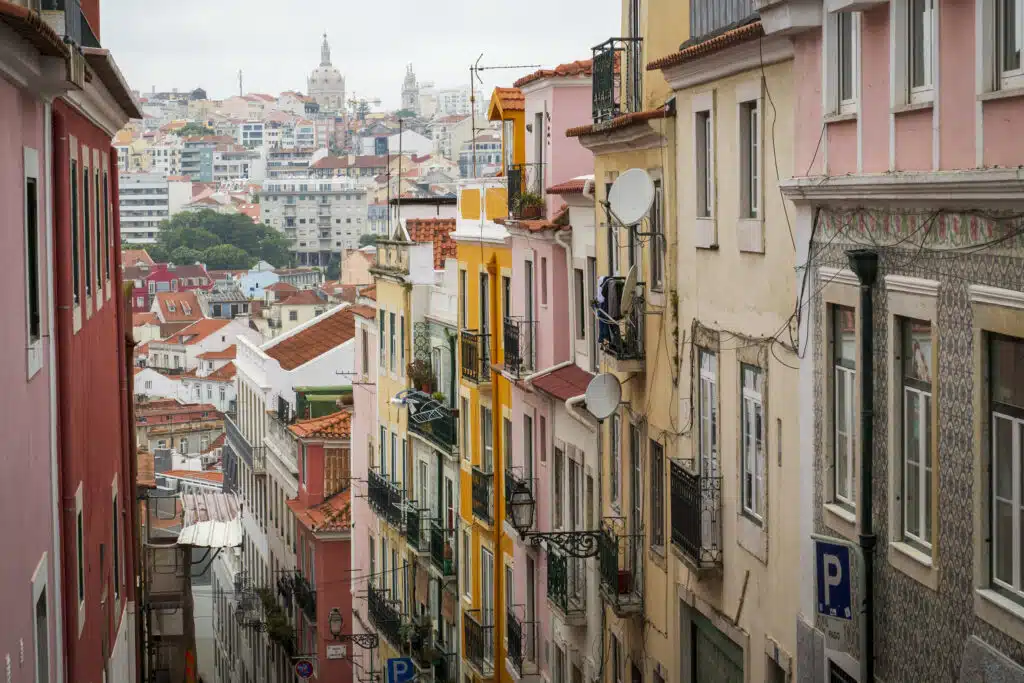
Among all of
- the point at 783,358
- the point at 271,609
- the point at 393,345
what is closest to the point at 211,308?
the point at 271,609

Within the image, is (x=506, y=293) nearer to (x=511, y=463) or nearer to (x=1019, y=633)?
(x=511, y=463)

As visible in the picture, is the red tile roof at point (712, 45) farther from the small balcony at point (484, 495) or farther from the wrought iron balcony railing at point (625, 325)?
the small balcony at point (484, 495)

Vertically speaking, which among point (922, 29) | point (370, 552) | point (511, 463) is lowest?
point (370, 552)

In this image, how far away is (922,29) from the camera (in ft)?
38.3

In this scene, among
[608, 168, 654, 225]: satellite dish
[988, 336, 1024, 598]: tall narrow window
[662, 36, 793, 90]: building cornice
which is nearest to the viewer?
[988, 336, 1024, 598]: tall narrow window

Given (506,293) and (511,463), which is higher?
(506,293)

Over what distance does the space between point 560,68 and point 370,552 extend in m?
19.4

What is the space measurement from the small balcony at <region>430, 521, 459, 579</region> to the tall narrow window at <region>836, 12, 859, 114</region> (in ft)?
71.6

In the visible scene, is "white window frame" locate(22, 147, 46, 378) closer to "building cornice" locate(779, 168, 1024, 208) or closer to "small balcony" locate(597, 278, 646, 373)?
"building cornice" locate(779, 168, 1024, 208)

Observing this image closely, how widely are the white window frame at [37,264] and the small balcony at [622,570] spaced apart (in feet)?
26.5

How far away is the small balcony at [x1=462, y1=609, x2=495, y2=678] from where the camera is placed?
1211 inches

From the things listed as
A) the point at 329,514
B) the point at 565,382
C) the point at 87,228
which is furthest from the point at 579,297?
the point at 329,514

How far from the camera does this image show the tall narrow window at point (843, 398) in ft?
43.1

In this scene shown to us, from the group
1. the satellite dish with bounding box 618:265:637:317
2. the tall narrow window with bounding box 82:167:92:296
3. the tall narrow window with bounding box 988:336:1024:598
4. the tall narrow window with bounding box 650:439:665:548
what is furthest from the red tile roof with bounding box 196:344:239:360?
the tall narrow window with bounding box 988:336:1024:598
